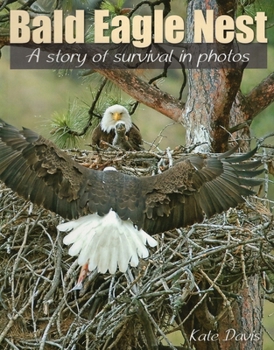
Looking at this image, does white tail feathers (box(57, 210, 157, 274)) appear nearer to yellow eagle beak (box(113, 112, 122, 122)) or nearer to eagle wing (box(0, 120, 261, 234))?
eagle wing (box(0, 120, 261, 234))

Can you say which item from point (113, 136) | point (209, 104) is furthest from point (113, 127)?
point (209, 104)

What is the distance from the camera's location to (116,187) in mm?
3191

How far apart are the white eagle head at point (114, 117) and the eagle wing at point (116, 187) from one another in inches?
58.4

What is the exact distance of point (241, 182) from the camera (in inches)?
128

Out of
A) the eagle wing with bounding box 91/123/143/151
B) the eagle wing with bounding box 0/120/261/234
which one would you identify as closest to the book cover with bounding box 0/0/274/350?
the eagle wing with bounding box 0/120/261/234

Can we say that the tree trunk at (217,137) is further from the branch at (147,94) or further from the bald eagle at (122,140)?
the bald eagle at (122,140)

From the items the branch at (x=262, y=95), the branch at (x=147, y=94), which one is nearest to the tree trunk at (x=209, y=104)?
the branch at (x=147, y=94)

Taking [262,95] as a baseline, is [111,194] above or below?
below

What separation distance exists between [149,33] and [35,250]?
1.70 m

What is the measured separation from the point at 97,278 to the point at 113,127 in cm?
155

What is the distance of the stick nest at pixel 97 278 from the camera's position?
299cm

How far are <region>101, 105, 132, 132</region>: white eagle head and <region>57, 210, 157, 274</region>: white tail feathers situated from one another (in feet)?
5.53

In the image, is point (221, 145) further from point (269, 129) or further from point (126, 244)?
point (269, 129)

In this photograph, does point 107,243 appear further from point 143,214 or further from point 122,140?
point 122,140
